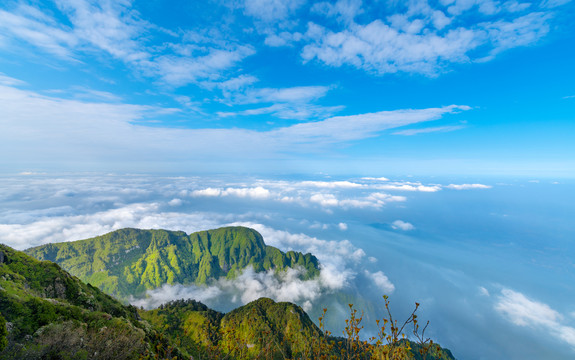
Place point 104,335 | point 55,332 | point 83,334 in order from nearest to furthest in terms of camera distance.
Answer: point 55,332
point 83,334
point 104,335

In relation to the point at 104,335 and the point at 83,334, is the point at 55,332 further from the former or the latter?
the point at 104,335

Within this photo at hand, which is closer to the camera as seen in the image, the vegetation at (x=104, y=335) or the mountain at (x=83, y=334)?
the vegetation at (x=104, y=335)

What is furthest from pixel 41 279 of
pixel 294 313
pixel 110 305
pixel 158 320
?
pixel 294 313

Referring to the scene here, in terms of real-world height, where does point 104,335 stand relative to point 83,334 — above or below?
below

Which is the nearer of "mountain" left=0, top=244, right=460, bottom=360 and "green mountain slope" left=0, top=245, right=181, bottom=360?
"mountain" left=0, top=244, right=460, bottom=360

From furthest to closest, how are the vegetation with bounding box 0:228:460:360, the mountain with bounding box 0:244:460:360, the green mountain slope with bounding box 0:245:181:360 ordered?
the green mountain slope with bounding box 0:245:181:360 → the mountain with bounding box 0:244:460:360 → the vegetation with bounding box 0:228:460:360

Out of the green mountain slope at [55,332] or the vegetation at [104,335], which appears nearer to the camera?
the vegetation at [104,335]

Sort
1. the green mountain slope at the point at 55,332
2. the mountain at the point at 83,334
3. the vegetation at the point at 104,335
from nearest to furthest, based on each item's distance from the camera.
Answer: the vegetation at the point at 104,335 → the mountain at the point at 83,334 → the green mountain slope at the point at 55,332

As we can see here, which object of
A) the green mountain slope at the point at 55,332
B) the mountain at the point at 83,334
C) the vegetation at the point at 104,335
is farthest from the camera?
the green mountain slope at the point at 55,332

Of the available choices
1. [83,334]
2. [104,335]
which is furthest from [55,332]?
[104,335]

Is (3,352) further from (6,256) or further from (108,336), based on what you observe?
(6,256)

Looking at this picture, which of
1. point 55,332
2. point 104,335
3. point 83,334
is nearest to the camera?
point 55,332
